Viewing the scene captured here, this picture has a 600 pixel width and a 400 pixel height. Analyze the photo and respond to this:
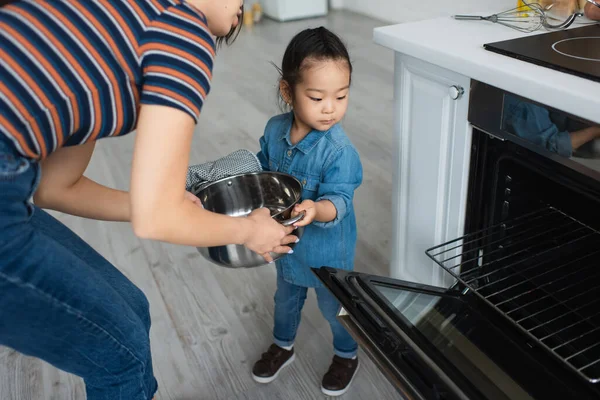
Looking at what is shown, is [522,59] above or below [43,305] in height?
above

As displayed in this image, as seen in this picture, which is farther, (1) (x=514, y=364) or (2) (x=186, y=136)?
(1) (x=514, y=364)

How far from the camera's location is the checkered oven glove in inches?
50.4

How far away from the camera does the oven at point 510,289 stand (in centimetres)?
87

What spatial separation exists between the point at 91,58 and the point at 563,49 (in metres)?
0.76

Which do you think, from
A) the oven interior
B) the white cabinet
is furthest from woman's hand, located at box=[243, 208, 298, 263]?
the white cabinet

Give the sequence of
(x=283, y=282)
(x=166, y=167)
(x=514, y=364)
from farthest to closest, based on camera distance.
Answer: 1. (x=283, y=282)
2. (x=514, y=364)
3. (x=166, y=167)

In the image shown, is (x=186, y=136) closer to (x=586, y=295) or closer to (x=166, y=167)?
(x=166, y=167)

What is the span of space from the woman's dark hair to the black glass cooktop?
0.28 m

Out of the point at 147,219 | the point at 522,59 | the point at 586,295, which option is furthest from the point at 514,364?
the point at 147,219

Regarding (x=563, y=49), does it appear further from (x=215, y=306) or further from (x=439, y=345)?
(x=215, y=306)

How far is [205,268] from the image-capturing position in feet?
6.40

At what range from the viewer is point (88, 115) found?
78cm

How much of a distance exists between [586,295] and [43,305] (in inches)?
34.7

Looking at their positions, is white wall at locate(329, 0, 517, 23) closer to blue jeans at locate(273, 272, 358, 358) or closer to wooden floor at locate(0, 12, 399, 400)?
wooden floor at locate(0, 12, 399, 400)
